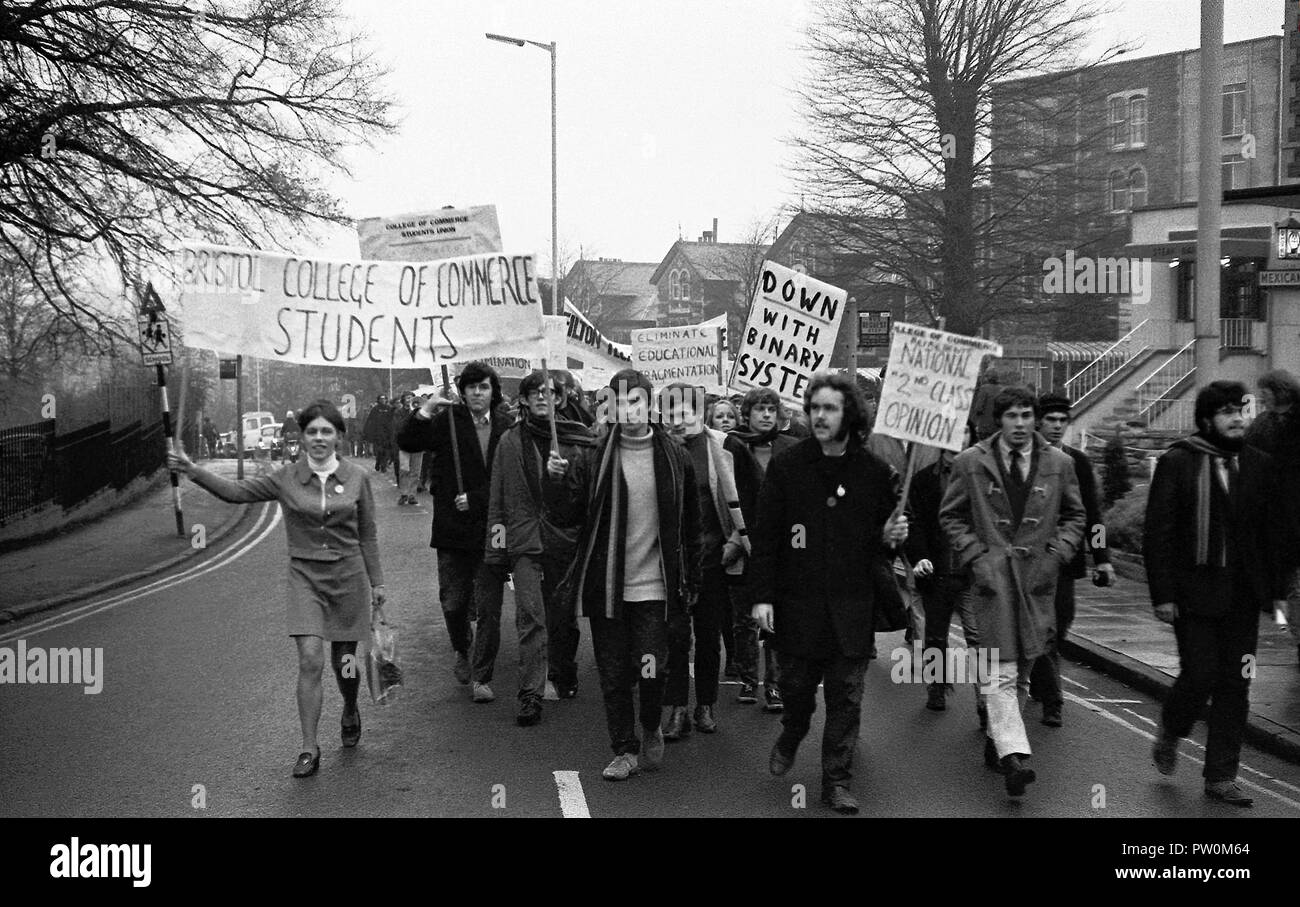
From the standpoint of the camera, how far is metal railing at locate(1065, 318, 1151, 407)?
34.7m

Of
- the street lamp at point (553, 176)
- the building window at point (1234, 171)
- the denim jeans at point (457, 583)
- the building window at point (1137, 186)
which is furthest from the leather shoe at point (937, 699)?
the building window at point (1137, 186)

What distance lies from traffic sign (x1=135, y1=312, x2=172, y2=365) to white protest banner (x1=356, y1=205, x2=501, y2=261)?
855 cm

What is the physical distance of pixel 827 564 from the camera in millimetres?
5941

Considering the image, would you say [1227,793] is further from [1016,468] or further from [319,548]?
[319,548]

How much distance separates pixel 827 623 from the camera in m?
5.89

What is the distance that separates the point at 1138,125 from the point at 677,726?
55.2 metres

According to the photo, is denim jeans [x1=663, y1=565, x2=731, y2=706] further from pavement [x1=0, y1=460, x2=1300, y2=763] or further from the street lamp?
the street lamp

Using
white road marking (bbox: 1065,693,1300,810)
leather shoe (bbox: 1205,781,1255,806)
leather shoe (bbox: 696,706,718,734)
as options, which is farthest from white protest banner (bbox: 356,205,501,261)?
leather shoe (bbox: 1205,781,1255,806)

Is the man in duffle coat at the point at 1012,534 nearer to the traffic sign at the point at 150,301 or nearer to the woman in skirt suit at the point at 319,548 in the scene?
the woman in skirt suit at the point at 319,548

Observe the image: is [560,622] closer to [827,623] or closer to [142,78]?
[827,623]

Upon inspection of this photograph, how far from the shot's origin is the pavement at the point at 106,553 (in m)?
13.1

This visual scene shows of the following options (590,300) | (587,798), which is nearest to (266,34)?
(587,798)

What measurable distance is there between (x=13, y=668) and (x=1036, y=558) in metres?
7.22

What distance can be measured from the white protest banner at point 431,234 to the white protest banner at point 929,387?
2819 millimetres
